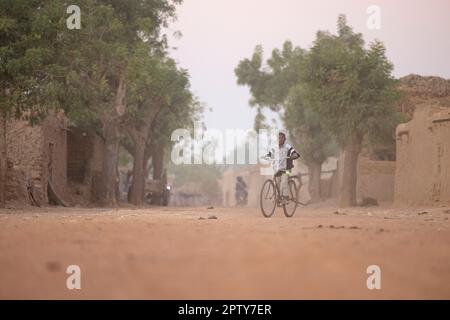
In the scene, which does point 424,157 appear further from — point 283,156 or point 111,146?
point 111,146

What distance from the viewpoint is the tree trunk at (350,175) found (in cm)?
2178

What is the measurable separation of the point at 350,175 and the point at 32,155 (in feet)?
37.9

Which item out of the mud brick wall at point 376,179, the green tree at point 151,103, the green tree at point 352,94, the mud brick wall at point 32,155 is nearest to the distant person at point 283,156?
the mud brick wall at point 32,155

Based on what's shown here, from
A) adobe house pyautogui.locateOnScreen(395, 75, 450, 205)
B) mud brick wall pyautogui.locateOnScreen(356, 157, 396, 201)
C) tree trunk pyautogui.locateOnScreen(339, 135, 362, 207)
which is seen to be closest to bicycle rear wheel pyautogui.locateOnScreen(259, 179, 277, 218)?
adobe house pyautogui.locateOnScreen(395, 75, 450, 205)

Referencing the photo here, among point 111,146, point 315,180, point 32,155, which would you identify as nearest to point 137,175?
point 111,146

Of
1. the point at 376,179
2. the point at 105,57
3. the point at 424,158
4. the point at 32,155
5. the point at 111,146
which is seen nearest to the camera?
the point at 424,158

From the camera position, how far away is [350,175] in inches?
857

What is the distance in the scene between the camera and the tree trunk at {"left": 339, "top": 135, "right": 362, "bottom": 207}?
2178 cm

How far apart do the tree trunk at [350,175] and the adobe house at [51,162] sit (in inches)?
396

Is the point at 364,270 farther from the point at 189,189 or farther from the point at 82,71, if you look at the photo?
the point at 189,189

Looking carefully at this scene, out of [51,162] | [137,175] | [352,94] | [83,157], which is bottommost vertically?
[137,175]

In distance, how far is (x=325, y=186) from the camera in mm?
30906

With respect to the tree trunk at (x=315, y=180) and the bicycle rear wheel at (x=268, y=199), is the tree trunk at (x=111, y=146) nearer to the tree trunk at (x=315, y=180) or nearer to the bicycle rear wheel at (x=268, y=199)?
the bicycle rear wheel at (x=268, y=199)

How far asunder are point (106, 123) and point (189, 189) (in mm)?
49656
